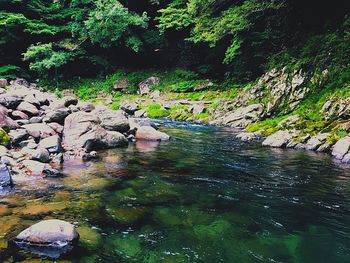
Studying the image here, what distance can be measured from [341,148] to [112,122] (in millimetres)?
8751

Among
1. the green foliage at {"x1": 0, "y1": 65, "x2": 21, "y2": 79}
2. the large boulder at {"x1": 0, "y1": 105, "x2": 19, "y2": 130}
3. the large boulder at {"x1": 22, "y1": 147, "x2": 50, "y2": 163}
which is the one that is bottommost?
the large boulder at {"x1": 22, "y1": 147, "x2": 50, "y2": 163}

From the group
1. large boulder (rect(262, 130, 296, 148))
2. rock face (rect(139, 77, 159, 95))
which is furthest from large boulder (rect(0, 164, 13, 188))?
rock face (rect(139, 77, 159, 95))

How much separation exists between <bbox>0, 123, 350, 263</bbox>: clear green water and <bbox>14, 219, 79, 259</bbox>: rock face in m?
0.15

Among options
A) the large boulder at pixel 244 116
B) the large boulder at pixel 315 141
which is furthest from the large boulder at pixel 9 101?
the large boulder at pixel 315 141

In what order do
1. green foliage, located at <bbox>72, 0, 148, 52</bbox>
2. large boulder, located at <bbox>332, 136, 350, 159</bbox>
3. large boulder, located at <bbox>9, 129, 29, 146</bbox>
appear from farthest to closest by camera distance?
1. green foliage, located at <bbox>72, 0, 148, 52</bbox>
2. large boulder, located at <bbox>332, 136, 350, 159</bbox>
3. large boulder, located at <bbox>9, 129, 29, 146</bbox>

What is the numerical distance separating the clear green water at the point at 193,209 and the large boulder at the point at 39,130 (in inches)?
101

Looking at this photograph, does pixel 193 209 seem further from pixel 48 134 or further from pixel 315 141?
pixel 315 141

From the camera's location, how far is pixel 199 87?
28750 mm

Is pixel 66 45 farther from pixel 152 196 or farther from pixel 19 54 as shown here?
pixel 152 196

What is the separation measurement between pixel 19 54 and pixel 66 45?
548 cm

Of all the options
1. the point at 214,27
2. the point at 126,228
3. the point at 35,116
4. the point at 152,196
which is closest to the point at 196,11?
the point at 214,27

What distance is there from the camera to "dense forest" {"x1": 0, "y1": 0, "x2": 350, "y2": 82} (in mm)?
19812

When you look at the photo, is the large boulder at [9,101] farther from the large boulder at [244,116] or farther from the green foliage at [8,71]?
the green foliage at [8,71]

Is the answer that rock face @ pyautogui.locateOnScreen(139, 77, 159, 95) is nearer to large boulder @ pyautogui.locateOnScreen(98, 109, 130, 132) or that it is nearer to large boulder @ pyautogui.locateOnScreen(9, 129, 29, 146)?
large boulder @ pyautogui.locateOnScreen(98, 109, 130, 132)
